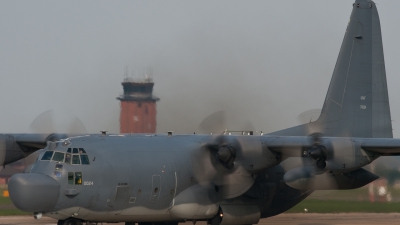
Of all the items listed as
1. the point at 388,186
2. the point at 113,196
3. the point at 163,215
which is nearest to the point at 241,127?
the point at 163,215

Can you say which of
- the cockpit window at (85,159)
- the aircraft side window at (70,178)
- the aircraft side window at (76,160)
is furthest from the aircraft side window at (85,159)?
the aircraft side window at (70,178)

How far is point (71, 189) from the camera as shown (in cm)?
1656

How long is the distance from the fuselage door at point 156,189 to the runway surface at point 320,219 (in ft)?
20.3

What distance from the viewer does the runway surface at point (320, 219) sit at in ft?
80.5

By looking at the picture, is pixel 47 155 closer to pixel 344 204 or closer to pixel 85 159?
pixel 85 159

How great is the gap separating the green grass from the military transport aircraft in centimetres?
542

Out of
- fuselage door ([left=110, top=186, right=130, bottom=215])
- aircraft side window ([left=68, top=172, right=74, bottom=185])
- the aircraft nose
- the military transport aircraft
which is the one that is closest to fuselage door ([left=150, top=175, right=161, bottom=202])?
the military transport aircraft

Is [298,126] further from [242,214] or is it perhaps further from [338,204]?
[338,204]

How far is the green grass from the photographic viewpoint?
27125 mm

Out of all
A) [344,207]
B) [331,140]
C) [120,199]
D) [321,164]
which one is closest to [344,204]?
[344,207]

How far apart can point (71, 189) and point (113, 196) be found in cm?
122

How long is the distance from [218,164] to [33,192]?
590 centimetres

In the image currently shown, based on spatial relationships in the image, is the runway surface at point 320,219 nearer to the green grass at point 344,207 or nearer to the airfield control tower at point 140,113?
the green grass at point 344,207

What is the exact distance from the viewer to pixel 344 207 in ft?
91.2
